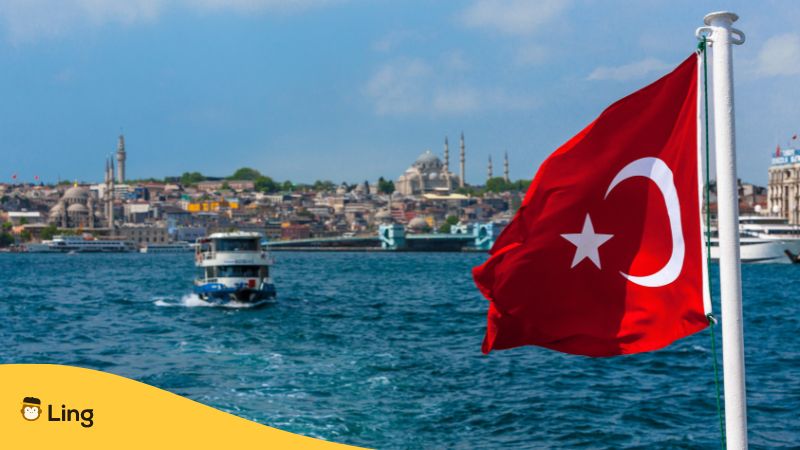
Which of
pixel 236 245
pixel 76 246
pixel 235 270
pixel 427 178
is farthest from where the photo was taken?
pixel 427 178

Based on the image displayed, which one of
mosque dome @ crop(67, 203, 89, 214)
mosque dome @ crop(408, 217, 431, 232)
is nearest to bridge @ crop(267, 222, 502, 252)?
mosque dome @ crop(408, 217, 431, 232)

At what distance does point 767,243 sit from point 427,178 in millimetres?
121763

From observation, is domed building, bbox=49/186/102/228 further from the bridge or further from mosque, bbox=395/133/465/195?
mosque, bbox=395/133/465/195

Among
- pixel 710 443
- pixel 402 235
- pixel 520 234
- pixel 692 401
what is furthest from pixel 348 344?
pixel 402 235

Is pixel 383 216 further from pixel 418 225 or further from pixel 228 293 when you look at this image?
pixel 228 293

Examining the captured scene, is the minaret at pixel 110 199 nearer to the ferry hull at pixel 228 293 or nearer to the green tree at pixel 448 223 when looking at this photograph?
the green tree at pixel 448 223

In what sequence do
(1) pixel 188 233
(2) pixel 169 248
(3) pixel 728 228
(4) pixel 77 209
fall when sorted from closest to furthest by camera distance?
(3) pixel 728 228 → (2) pixel 169 248 → (1) pixel 188 233 → (4) pixel 77 209

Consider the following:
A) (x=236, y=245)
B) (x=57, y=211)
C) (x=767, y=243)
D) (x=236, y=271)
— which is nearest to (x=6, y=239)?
(x=57, y=211)

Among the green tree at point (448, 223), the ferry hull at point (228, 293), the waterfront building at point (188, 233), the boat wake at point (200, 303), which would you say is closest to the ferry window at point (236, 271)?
the ferry hull at point (228, 293)

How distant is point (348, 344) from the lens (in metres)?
17.2

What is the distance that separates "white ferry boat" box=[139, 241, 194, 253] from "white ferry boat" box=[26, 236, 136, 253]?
11.2 ft

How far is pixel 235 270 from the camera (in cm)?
2705

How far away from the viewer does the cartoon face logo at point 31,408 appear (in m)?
3.91

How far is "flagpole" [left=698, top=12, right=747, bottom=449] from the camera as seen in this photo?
124 inches
